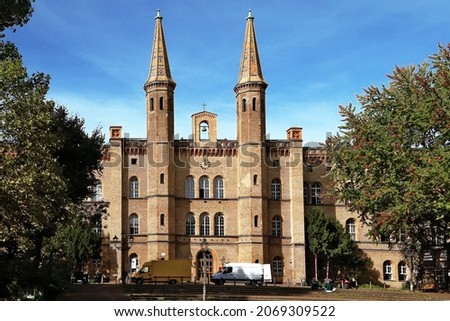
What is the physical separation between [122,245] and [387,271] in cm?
2416

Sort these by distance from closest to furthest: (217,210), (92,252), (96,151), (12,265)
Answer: (12,265)
(96,151)
(92,252)
(217,210)

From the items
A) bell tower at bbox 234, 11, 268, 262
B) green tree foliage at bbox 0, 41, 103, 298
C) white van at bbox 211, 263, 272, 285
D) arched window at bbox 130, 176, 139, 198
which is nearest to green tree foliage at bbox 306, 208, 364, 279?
bell tower at bbox 234, 11, 268, 262

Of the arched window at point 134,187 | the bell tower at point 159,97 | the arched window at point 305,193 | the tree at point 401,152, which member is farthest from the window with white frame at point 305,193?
the tree at point 401,152

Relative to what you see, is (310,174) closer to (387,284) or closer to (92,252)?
(387,284)

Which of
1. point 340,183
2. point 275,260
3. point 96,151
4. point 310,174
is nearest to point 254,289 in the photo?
point 340,183

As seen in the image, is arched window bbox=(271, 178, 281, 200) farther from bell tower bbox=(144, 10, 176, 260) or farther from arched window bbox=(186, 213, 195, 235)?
bell tower bbox=(144, 10, 176, 260)

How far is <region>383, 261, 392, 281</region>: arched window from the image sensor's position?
65.9 meters

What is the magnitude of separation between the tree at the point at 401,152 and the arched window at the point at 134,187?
86.7 feet

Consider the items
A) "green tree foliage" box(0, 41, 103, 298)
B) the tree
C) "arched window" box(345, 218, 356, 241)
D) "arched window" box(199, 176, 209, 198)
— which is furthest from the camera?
"arched window" box(345, 218, 356, 241)

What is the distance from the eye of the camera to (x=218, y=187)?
65125 mm

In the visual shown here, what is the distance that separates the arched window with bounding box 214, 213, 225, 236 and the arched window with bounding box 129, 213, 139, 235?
6925 mm

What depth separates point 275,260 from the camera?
63.8m

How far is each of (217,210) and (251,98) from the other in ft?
34.4

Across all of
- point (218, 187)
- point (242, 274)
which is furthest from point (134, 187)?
point (242, 274)
